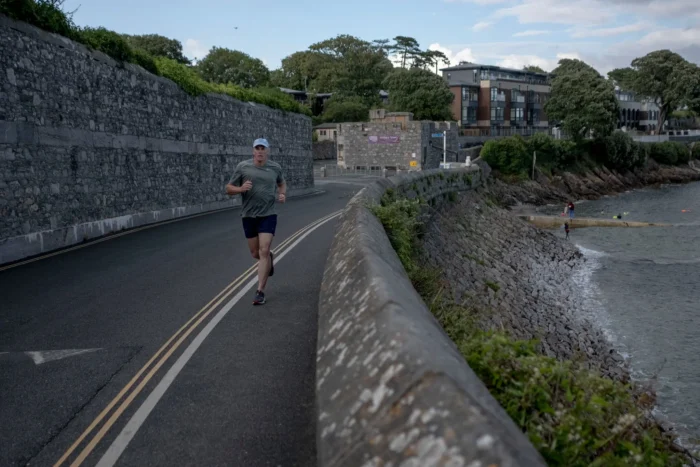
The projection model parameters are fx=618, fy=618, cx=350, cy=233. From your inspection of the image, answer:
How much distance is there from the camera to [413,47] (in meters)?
118

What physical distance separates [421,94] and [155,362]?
74.8 metres

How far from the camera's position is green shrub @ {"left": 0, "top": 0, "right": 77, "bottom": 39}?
12961mm

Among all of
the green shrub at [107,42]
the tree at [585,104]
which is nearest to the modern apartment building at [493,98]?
the tree at [585,104]

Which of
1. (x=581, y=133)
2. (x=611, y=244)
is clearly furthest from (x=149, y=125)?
(x=581, y=133)

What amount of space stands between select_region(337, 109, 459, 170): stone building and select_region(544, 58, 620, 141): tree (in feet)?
63.5

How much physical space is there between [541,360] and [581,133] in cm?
8194

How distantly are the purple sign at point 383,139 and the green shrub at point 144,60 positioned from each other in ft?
155

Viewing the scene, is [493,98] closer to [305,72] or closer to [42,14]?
[305,72]

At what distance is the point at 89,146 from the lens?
15961 mm

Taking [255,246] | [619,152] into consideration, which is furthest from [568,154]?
[255,246]

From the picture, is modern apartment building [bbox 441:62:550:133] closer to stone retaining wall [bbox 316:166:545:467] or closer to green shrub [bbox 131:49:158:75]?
green shrub [bbox 131:49:158:75]

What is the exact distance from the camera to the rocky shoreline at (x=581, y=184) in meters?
58.1

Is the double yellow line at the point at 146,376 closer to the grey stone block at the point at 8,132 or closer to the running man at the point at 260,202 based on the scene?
the running man at the point at 260,202

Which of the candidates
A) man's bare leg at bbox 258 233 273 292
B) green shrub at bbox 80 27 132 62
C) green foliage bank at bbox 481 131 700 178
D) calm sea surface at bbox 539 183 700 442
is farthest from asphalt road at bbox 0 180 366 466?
green foliage bank at bbox 481 131 700 178
